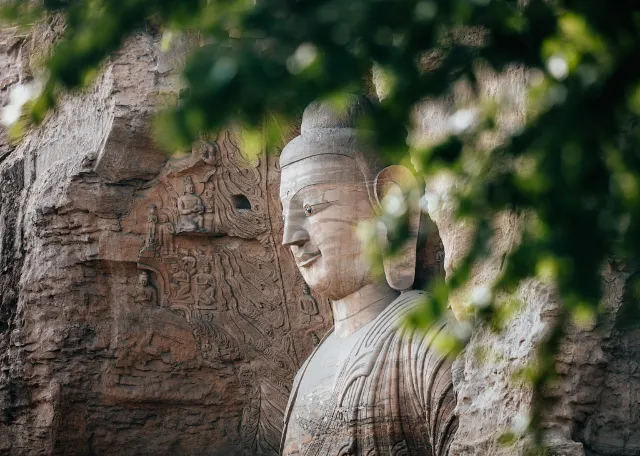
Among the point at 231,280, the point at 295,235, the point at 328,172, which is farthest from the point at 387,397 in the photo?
the point at 231,280

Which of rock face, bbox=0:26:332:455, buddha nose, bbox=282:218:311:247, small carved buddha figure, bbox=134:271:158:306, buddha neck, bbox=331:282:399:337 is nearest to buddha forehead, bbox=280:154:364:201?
buddha nose, bbox=282:218:311:247

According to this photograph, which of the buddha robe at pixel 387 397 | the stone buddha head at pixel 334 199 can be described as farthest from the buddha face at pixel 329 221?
the buddha robe at pixel 387 397

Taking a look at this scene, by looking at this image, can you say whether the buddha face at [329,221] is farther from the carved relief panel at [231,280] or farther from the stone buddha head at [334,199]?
the carved relief panel at [231,280]

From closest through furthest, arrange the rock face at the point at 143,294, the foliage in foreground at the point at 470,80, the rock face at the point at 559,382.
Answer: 1. the foliage in foreground at the point at 470,80
2. the rock face at the point at 559,382
3. the rock face at the point at 143,294

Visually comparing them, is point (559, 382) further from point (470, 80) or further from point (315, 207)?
point (315, 207)

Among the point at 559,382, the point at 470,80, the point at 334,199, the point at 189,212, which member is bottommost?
the point at 559,382

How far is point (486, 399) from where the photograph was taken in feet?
13.8

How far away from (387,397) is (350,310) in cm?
55

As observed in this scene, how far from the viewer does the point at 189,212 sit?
21.2ft

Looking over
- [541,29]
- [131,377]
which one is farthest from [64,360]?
[541,29]

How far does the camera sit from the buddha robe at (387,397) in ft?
16.9

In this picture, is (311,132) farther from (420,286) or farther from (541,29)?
(541,29)

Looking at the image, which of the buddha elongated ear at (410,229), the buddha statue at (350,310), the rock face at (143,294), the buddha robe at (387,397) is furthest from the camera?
the rock face at (143,294)

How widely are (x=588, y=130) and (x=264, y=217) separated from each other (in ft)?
13.2
